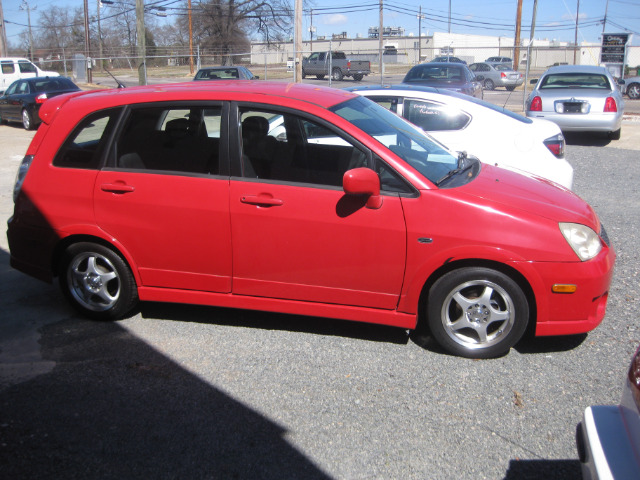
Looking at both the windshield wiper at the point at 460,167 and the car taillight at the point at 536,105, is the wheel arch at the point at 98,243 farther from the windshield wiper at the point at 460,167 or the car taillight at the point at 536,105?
the car taillight at the point at 536,105

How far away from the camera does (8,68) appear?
2684 centimetres

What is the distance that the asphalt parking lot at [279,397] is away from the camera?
309 cm

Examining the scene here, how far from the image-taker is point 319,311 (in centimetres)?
425

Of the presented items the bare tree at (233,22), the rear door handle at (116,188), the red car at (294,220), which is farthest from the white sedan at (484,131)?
the bare tree at (233,22)

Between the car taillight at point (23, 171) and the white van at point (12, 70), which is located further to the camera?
the white van at point (12, 70)

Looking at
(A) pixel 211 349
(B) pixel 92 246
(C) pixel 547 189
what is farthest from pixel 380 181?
(B) pixel 92 246

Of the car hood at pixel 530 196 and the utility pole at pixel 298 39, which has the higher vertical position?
the utility pole at pixel 298 39

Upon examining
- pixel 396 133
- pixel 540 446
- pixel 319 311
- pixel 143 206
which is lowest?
pixel 540 446

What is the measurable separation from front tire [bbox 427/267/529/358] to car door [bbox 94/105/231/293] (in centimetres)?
149

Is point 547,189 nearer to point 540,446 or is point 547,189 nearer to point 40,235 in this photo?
point 540,446

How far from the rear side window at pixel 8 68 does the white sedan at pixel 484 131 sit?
24689mm

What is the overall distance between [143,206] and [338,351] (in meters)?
1.71

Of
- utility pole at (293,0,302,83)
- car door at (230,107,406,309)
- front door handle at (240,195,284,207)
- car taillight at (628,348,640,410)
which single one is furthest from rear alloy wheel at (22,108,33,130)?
car taillight at (628,348,640,410)

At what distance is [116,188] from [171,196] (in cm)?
44
